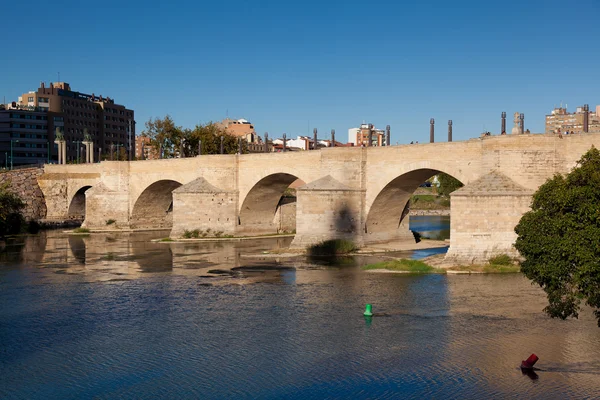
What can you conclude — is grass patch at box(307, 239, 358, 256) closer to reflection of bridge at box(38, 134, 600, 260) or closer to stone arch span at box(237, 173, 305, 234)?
reflection of bridge at box(38, 134, 600, 260)

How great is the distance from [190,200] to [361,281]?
21.0 metres

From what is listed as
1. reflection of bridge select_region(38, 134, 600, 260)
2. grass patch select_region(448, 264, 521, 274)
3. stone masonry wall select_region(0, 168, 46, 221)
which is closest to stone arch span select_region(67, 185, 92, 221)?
reflection of bridge select_region(38, 134, 600, 260)

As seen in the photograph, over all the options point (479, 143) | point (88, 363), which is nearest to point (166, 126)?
point (479, 143)

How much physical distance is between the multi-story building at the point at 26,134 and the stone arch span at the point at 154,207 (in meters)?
40.0

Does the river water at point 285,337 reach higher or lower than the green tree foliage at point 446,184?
lower

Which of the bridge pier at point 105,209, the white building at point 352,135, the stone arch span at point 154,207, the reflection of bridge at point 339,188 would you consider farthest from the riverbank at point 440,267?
the white building at point 352,135

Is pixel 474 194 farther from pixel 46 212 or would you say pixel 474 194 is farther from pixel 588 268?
pixel 46 212

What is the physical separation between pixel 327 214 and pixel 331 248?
1755mm

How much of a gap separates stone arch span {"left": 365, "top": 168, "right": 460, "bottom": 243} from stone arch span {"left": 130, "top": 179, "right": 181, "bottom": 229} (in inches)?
784

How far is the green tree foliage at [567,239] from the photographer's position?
1380 cm

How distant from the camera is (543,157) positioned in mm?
27938

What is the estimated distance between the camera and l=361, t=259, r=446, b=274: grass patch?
90.9 feet

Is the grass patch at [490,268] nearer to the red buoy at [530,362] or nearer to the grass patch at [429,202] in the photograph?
the red buoy at [530,362]

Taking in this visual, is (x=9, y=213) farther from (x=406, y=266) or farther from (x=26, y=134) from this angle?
(x=26, y=134)
